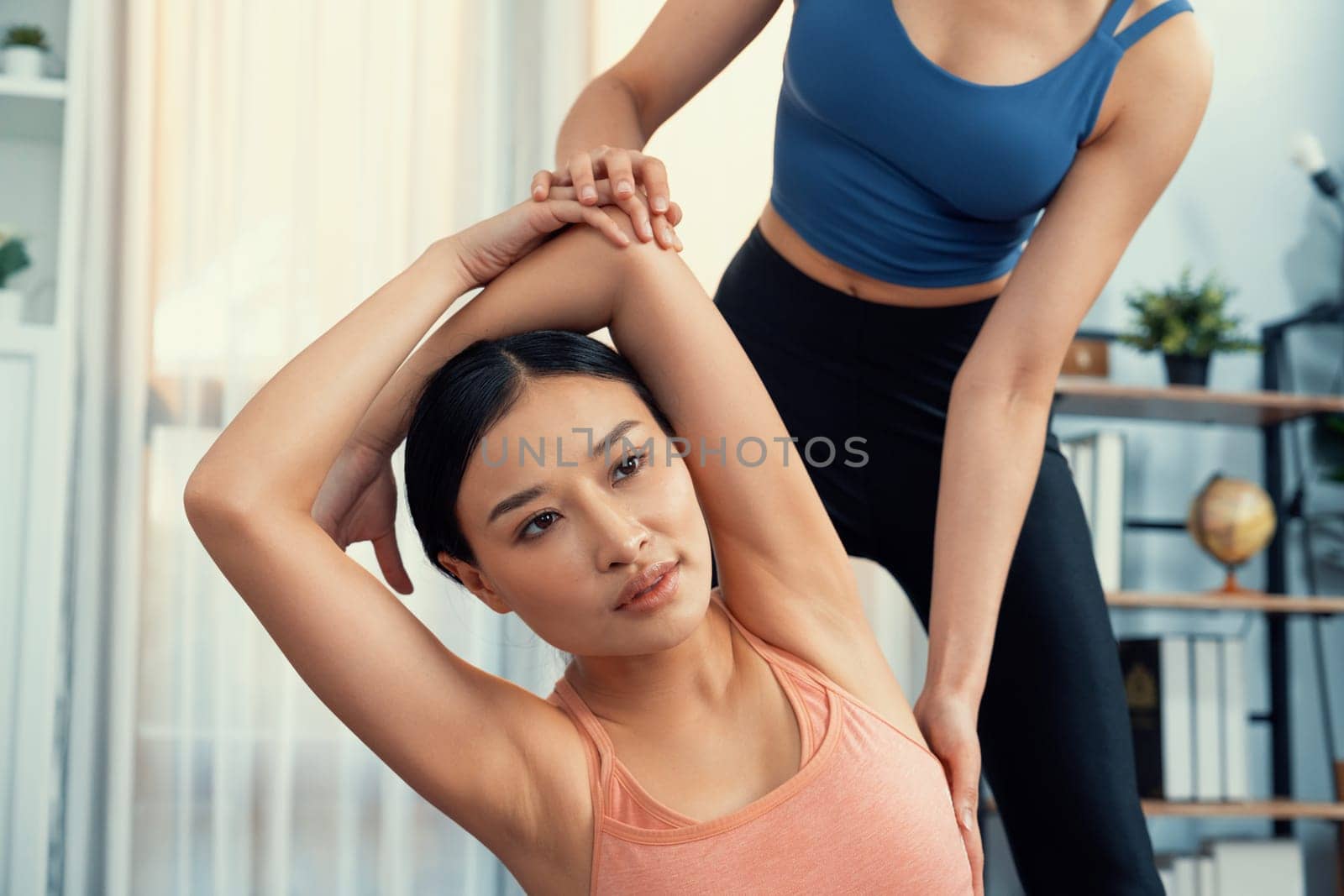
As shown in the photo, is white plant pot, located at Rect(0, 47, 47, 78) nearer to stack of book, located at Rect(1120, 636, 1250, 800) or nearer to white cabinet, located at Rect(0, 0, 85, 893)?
white cabinet, located at Rect(0, 0, 85, 893)

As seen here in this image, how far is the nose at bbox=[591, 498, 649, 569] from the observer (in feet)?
2.91

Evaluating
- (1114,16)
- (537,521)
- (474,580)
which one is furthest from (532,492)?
(1114,16)

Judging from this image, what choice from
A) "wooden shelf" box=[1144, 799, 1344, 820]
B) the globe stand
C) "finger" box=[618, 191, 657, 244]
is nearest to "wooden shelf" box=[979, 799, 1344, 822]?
"wooden shelf" box=[1144, 799, 1344, 820]

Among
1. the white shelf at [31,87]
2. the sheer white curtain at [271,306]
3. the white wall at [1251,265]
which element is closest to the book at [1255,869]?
the white wall at [1251,265]

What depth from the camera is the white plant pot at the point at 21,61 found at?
2.52m

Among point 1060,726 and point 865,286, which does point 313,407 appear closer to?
point 865,286

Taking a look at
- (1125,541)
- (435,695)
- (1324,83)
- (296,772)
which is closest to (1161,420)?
(1125,541)

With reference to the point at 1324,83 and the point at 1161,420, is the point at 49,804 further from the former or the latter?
the point at 1324,83

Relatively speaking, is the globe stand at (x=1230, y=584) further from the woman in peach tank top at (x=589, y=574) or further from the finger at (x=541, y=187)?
the finger at (x=541, y=187)

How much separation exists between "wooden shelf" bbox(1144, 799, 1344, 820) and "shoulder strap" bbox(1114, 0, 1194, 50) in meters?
1.83

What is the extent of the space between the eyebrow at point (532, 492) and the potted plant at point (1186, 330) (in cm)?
212

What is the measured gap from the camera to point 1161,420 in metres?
2.97

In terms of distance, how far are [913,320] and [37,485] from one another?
6.12 ft

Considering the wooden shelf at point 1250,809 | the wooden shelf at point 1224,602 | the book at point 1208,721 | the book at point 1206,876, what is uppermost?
the wooden shelf at point 1224,602
